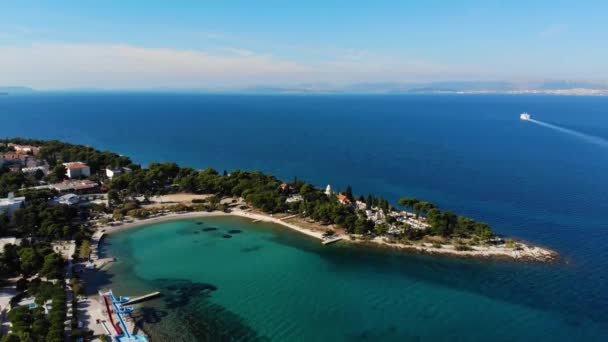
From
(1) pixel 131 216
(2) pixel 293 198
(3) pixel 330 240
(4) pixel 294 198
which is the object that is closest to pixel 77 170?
(1) pixel 131 216

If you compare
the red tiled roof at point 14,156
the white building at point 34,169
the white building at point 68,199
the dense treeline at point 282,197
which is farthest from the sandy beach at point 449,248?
the red tiled roof at point 14,156

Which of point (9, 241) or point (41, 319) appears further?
point (9, 241)

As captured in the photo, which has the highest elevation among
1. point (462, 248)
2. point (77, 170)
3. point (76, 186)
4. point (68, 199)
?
point (77, 170)

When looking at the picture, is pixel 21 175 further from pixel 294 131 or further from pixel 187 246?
pixel 294 131

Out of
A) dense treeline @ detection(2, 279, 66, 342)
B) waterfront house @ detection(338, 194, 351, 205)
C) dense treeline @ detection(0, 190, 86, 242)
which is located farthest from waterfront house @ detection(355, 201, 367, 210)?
dense treeline @ detection(2, 279, 66, 342)

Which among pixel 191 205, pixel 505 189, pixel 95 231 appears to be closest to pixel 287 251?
pixel 191 205

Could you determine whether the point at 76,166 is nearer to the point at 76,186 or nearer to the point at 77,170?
the point at 77,170
